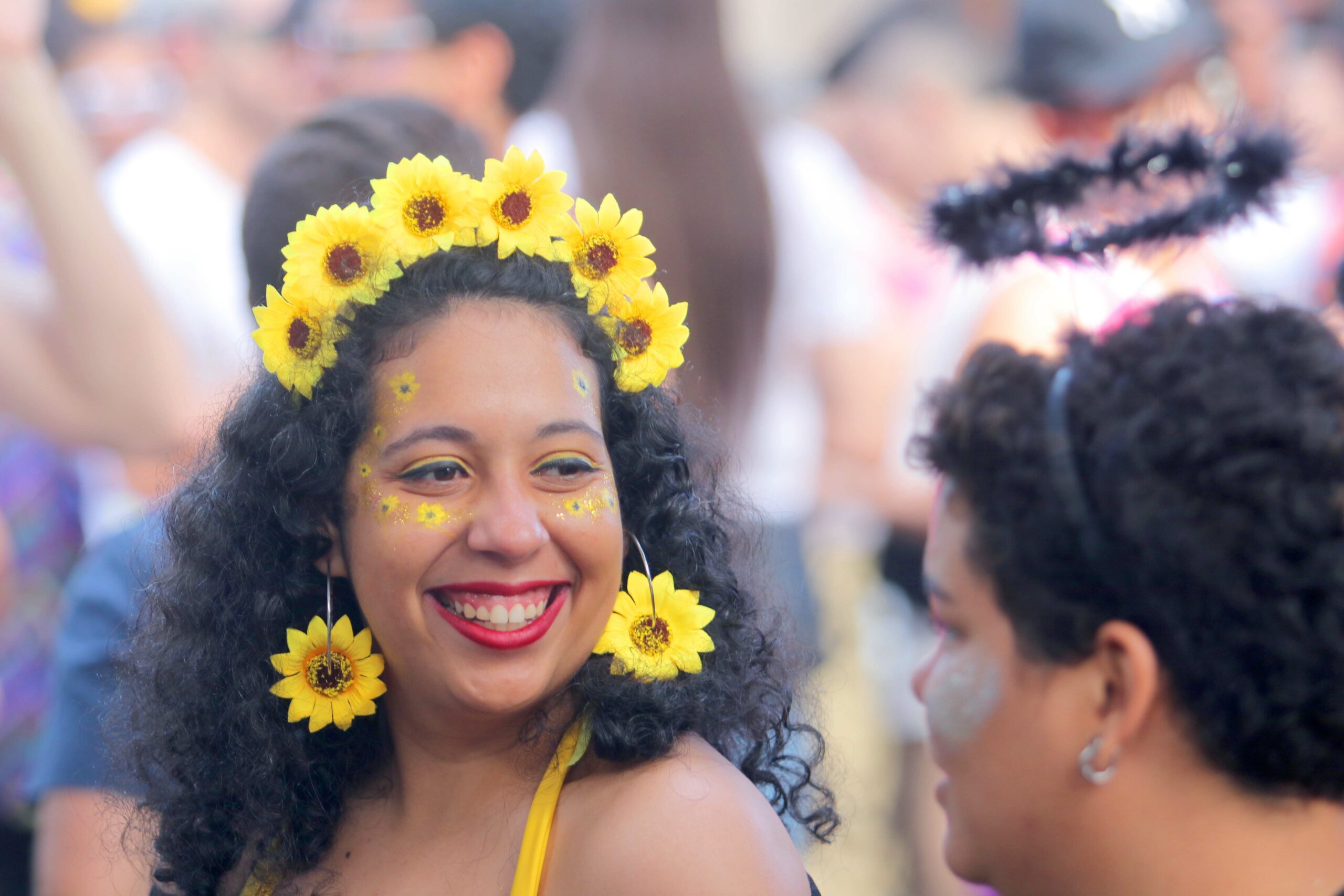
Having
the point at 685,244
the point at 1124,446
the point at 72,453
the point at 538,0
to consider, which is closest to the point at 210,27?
the point at 538,0

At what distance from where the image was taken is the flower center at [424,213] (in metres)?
2.16

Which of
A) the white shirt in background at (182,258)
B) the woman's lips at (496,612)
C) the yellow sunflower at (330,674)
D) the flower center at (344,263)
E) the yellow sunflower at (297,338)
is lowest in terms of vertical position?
the yellow sunflower at (330,674)

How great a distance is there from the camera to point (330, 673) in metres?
2.23

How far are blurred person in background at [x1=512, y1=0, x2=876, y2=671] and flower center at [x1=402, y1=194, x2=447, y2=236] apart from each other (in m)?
1.35

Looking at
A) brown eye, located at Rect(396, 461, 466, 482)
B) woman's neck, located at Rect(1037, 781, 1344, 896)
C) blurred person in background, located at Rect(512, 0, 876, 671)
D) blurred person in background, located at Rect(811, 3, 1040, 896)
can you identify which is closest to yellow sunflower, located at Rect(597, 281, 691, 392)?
brown eye, located at Rect(396, 461, 466, 482)

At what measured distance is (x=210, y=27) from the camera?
509 cm

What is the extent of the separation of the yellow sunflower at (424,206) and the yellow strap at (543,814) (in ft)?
2.60

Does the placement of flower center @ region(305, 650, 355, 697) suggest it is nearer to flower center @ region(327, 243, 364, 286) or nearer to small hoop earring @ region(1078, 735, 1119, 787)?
flower center @ region(327, 243, 364, 286)

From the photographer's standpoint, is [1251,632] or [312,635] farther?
[312,635]

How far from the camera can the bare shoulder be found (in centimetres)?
186

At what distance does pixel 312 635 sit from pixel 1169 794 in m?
1.33

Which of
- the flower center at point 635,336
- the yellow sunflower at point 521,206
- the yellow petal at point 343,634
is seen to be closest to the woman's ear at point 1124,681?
the flower center at point 635,336

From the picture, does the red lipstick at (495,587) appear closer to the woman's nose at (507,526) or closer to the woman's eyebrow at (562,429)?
the woman's nose at (507,526)

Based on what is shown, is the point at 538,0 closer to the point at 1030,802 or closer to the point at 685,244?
the point at 685,244
